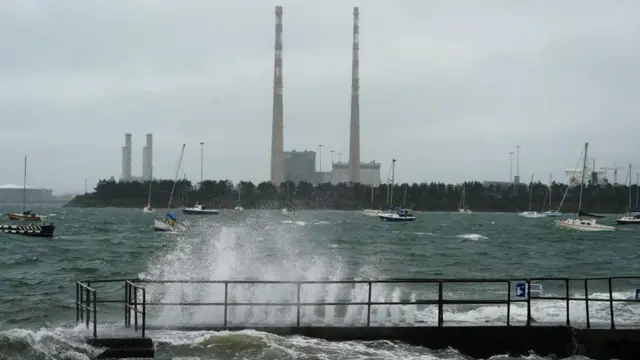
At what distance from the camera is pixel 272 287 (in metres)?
29.6

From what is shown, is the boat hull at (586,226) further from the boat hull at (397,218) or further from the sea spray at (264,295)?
the sea spray at (264,295)

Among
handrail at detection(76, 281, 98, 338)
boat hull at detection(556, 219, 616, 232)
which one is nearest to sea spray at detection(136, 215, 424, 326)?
handrail at detection(76, 281, 98, 338)

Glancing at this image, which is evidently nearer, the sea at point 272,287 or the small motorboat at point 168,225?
the sea at point 272,287

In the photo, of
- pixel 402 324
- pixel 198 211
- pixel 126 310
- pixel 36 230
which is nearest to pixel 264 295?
pixel 402 324

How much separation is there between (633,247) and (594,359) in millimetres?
64323

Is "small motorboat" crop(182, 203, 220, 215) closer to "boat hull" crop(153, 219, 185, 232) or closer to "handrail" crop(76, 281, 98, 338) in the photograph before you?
"boat hull" crop(153, 219, 185, 232)

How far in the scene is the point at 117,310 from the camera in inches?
1112

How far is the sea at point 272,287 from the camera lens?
18.8m

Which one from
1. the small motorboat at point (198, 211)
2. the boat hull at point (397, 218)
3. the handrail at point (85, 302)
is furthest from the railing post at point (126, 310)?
the small motorboat at point (198, 211)

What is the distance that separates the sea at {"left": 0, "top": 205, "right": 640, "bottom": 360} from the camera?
18750 mm

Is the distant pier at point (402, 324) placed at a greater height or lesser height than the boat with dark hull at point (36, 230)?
greater

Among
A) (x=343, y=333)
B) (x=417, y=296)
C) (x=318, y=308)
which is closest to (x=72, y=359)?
(x=343, y=333)

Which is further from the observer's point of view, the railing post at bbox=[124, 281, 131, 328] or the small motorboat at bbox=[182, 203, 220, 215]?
the small motorboat at bbox=[182, 203, 220, 215]

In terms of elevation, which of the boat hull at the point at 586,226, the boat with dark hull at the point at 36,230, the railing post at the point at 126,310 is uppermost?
the railing post at the point at 126,310
